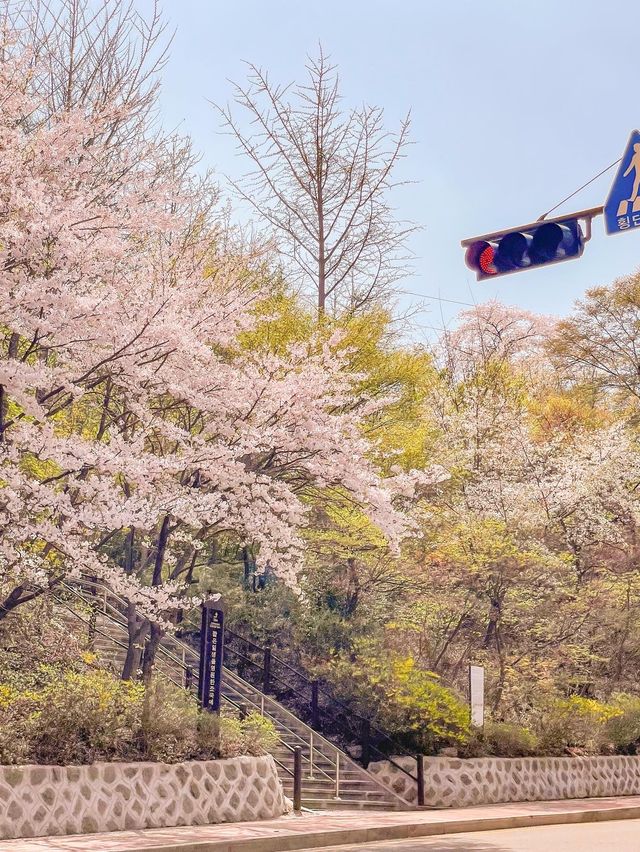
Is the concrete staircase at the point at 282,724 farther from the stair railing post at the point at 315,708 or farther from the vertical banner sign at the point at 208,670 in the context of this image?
the vertical banner sign at the point at 208,670

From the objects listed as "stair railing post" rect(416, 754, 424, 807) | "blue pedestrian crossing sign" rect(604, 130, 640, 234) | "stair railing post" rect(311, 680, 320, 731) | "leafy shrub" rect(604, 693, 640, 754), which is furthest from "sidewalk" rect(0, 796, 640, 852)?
"blue pedestrian crossing sign" rect(604, 130, 640, 234)

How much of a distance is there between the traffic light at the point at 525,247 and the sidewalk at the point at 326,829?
23.1 ft

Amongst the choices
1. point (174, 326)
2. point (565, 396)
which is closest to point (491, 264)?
point (174, 326)

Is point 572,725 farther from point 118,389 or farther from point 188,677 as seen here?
point 118,389

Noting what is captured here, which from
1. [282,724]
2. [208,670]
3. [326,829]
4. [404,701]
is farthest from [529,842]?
[282,724]

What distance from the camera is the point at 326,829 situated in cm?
1316

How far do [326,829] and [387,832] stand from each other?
4.17 ft

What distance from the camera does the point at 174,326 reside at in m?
13.5

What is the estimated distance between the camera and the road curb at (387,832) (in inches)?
439

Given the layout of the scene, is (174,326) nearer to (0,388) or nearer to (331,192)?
(0,388)

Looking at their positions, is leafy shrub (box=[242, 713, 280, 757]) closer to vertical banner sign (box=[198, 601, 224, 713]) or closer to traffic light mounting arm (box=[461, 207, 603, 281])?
vertical banner sign (box=[198, 601, 224, 713])

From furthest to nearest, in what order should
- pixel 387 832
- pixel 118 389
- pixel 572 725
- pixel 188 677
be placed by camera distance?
pixel 572 725, pixel 188 677, pixel 118 389, pixel 387 832

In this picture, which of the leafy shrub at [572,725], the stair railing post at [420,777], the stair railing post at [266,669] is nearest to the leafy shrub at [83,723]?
the stair railing post at [420,777]

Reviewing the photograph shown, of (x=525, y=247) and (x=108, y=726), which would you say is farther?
(x=108, y=726)
